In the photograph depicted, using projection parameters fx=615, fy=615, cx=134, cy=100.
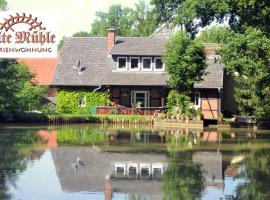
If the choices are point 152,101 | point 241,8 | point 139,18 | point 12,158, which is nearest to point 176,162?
point 12,158

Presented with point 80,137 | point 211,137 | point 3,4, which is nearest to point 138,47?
point 211,137

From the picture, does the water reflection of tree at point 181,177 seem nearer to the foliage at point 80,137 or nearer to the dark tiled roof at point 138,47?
the foliage at point 80,137

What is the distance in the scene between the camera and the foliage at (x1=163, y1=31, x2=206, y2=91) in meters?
44.2

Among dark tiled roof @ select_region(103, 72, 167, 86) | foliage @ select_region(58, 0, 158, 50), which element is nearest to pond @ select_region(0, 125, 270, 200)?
dark tiled roof @ select_region(103, 72, 167, 86)

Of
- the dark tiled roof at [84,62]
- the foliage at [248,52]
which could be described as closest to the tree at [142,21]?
the dark tiled roof at [84,62]

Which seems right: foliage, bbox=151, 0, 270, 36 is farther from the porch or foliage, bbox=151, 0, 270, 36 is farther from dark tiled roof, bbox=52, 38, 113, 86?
dark tiled roof, bbox=52, 38, 113, 86

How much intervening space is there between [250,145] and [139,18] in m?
77.1

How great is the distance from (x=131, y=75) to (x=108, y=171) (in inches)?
1260

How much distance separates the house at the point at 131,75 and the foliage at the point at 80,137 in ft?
41.3

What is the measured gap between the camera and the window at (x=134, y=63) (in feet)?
169

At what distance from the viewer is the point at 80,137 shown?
32500mm

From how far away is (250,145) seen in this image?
29.4 metres

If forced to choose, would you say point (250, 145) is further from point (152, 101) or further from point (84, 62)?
point (84, 62)

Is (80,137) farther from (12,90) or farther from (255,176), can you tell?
(255,176)
